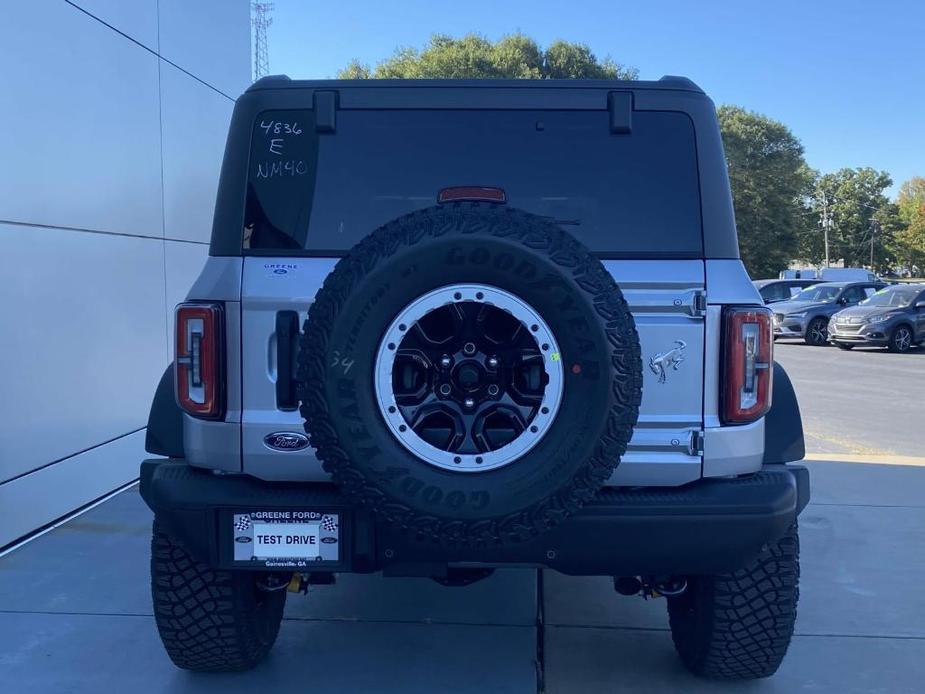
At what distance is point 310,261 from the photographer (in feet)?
9.52

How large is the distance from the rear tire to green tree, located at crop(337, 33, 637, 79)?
2229cm

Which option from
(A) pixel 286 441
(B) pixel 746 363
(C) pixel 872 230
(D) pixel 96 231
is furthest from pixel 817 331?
(C) pixel 872 230

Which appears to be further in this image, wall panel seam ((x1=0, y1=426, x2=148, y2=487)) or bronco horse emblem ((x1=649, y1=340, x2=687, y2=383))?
wall panel seam ((x1=0, y1=426, x2=148, y2=487))

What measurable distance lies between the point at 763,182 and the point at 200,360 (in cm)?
5251

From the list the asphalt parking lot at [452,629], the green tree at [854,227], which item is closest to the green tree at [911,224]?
the green tree at [854,227]

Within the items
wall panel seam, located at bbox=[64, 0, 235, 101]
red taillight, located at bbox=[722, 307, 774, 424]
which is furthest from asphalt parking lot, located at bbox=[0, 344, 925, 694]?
wall panel seam, located at bbox=[64, 0, 235, 101]

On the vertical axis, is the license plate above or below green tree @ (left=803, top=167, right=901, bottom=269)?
below

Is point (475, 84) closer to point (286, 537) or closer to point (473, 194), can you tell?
point (473, 194)

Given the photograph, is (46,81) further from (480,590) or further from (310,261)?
(480,590)

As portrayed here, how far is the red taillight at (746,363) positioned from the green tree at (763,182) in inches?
1973

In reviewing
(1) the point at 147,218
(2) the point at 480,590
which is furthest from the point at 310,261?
(1) the point at 147,218

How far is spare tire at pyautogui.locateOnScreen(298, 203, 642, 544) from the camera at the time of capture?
2.47 meters

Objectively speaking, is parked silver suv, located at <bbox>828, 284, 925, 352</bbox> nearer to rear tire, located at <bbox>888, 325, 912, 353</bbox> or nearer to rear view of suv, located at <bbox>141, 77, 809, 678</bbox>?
rear tire, located at <bbox>888, 325, 912, 353</bbox>

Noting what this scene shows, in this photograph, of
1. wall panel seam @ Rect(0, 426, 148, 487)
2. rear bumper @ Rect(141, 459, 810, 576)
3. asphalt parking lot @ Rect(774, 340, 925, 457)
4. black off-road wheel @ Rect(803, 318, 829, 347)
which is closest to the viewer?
rear bumper @ Rect(141, 459, 810, 576)
